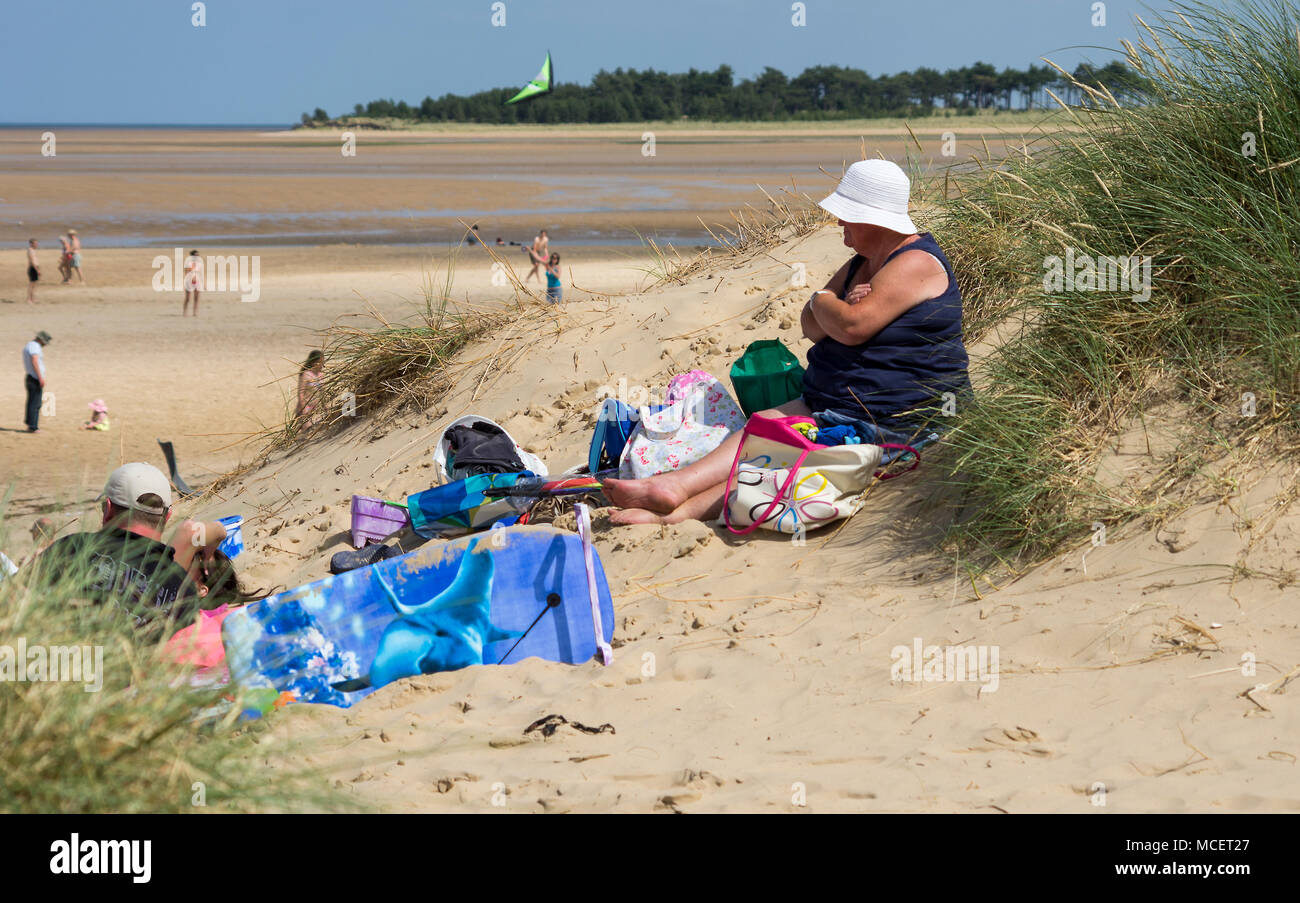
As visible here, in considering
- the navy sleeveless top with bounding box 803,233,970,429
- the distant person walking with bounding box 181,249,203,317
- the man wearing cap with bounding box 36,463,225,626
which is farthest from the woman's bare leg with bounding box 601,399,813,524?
the distant person walking with bounding box 181,249,203,317

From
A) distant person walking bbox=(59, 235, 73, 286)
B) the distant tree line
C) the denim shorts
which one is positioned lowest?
the denim shorts

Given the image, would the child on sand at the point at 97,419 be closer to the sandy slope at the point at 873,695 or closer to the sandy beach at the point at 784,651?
the sandy beach at the point at 784,651

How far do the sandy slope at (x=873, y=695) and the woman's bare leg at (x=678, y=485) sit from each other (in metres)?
0.13

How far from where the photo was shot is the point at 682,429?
503cm

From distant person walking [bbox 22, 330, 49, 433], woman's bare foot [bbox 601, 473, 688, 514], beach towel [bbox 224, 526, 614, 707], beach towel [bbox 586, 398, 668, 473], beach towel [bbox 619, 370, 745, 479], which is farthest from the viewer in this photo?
distant person walking [bbox 22, 330, 49, 433]

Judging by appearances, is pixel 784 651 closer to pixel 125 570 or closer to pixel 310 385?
pixel 125 570

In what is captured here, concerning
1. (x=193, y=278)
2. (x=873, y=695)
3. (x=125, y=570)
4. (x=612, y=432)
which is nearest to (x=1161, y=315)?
(x=873, y=695)

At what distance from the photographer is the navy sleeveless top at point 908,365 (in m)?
4.58

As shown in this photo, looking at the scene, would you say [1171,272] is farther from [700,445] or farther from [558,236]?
[558,236]

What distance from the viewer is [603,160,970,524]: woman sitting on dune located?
457 centimetres

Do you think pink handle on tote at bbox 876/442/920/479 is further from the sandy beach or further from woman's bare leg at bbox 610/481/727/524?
woman's bare leg at bbox 610/481/727/524

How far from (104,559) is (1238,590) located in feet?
11.3

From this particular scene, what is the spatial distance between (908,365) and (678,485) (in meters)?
1.06

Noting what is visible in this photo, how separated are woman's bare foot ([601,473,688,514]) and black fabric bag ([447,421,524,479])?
0.72m
